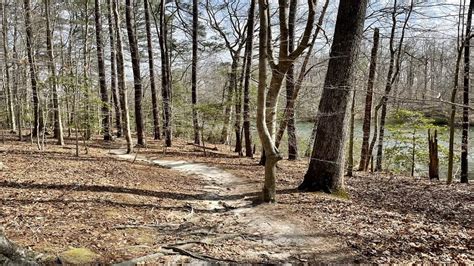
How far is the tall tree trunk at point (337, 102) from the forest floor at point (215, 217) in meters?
0.46

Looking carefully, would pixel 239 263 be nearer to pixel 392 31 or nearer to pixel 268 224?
pixel 268 224

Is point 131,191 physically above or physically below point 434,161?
above

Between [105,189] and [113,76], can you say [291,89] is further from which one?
[113,76]

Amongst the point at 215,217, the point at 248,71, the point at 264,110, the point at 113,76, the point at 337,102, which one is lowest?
the point at 215,217

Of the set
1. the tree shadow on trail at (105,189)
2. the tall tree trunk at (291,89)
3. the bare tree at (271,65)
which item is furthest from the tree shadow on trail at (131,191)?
the tall tree trunk at (291,89)

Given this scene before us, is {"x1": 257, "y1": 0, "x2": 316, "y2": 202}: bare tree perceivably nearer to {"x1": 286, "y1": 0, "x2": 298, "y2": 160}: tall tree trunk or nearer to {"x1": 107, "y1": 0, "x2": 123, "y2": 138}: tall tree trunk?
{"x1": 286, "y1": 0, "x2": 298, "y2": 160}: tall tree trunk

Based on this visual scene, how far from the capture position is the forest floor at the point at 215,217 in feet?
13.6

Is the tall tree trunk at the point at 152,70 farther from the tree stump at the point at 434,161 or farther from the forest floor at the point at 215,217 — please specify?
the tree stump at the point at 434,161

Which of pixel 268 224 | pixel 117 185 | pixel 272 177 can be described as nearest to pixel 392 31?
pixel 272 177

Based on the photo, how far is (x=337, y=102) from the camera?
268 inches

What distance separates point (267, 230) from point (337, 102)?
3205 mm

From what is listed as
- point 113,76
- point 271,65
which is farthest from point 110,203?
point 113,76

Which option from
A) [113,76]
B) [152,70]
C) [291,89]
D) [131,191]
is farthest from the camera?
[152,70]

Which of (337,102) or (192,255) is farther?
(337,102)
